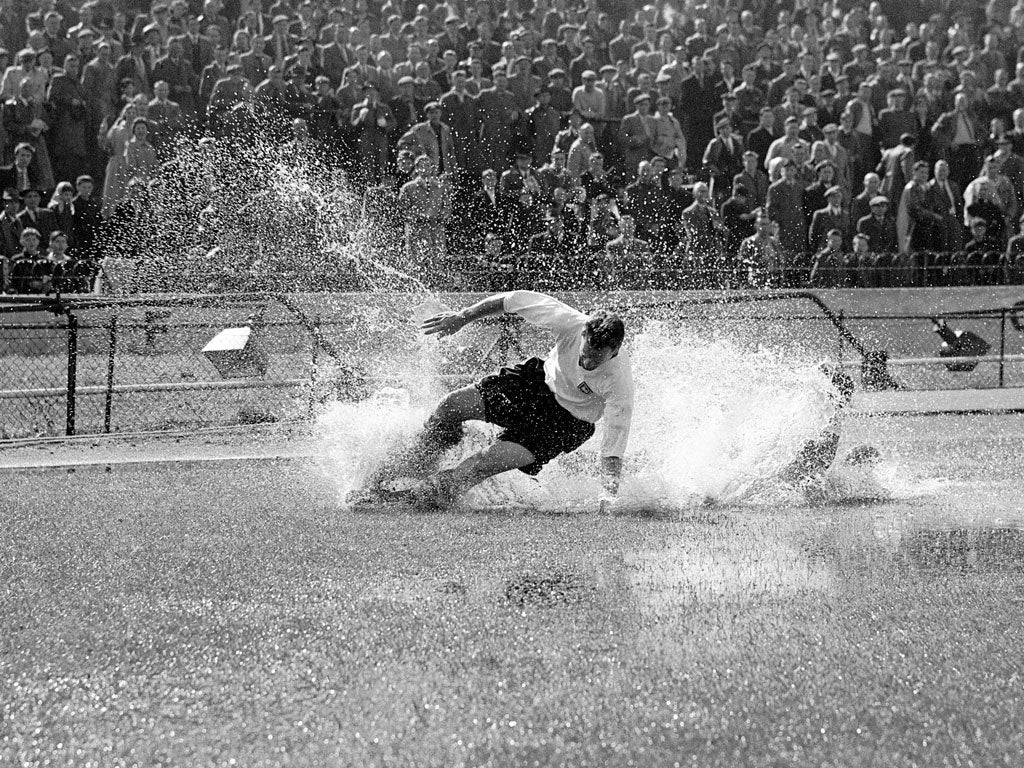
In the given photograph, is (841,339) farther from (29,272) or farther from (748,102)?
(29,272)

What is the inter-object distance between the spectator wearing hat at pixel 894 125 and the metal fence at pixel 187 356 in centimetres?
494

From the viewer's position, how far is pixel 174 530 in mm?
6910

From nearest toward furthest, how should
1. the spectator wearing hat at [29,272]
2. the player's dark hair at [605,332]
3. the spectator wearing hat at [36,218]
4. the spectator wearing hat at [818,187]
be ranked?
the player's dark hair at [605,332] → the spectator wearing hat at [29,272] → the spectator wearing hat at [36,218] → the spectator wearing hat at [818,187]

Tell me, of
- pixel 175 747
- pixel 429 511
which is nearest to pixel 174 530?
pixel 429 511

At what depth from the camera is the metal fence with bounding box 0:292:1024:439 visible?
11.8m

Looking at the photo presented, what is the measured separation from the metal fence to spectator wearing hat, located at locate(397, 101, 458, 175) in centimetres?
227

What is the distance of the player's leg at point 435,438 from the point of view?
7738mm

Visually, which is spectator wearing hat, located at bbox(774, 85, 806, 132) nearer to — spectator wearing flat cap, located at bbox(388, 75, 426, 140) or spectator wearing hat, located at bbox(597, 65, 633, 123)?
spectator wearing hat, located at bbox(597, 65, 633, 123)

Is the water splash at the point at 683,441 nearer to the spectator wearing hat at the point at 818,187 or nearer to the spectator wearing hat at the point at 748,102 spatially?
the spectator wearing hat at the point at 818,187

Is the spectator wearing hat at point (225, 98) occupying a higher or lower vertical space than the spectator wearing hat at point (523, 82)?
lower

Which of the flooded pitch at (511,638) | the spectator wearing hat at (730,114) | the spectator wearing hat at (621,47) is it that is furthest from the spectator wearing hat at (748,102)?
the flooded pitch at (511,638)

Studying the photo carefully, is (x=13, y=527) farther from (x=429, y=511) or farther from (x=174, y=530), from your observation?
(x=429, y=511)

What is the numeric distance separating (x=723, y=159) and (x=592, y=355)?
30.6 feet

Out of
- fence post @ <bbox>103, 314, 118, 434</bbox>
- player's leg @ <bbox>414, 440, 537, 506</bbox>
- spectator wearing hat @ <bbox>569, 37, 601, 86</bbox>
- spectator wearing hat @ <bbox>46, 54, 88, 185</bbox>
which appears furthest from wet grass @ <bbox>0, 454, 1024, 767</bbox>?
spectator wearing hat @ <bbox>569, 37, 601, 86</bbox>
